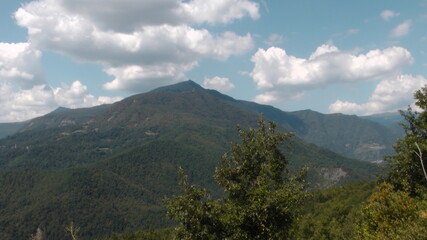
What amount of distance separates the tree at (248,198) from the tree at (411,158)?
100 ft

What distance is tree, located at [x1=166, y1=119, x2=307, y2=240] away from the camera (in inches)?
1100

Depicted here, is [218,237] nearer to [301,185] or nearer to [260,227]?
[260,227]

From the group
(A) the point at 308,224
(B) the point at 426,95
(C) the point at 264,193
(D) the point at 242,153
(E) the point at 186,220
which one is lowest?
(A) the point at 308,224

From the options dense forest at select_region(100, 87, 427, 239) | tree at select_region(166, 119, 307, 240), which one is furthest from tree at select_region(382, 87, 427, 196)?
tree at select_region(166, 119, 307, 240)

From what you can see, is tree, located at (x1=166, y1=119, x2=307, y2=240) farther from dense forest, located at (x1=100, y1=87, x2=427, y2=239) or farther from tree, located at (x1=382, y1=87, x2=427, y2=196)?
tree, located at (x1=382, y1=87, x2=427, y2=196)

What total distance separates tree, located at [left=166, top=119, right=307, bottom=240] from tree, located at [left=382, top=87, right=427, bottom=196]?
30522 millimetres

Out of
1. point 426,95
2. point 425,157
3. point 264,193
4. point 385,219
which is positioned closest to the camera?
point 264,193

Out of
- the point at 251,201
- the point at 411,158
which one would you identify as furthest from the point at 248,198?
the point at 411,158

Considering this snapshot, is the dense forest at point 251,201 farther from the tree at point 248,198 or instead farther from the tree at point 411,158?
the tree at point 411,158

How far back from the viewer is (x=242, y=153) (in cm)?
3081

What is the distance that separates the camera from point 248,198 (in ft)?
94.4

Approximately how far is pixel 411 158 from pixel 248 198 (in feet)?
116

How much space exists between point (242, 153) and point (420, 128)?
37.8m

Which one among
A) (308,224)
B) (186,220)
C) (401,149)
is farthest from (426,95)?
(308,224)
